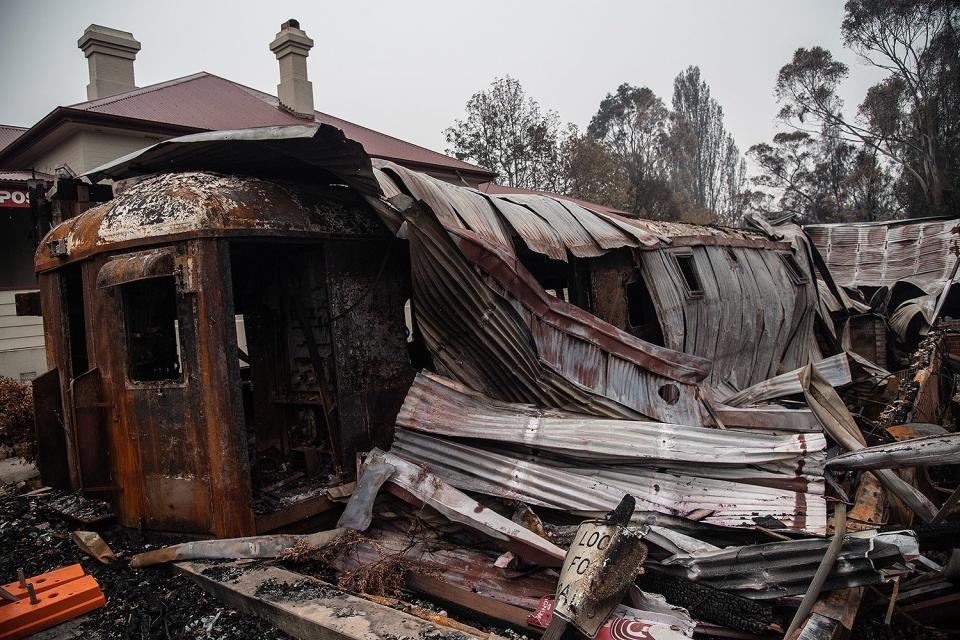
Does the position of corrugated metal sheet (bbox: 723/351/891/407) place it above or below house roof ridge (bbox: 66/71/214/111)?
below

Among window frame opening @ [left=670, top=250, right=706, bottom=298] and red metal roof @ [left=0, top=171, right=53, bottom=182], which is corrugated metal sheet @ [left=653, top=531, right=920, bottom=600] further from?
red metal roof @ [left=0, top=171, right=53, bottom=182]

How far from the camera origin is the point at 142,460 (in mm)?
4953

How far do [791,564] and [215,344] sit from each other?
13.6 feet

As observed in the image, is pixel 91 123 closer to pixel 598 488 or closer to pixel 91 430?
pixel 91 430

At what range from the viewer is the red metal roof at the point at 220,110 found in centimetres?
1297

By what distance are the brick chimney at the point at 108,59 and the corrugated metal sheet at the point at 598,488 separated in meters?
13.7

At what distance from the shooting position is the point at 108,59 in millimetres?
14508

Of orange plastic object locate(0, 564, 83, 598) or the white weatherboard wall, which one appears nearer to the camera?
orange plastic object locate(0, 564, 83, 598)

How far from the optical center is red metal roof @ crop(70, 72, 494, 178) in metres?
13.0

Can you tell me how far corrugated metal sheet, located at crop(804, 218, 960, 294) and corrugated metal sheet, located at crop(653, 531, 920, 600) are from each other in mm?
13914

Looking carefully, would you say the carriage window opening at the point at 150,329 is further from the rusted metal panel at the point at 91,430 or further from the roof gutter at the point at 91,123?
the roof gutter at the point at 91,123

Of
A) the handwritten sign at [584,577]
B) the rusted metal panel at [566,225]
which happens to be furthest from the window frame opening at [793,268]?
the handwritten sign at [584,577]

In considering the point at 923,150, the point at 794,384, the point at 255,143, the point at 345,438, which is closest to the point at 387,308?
the point at 345,438

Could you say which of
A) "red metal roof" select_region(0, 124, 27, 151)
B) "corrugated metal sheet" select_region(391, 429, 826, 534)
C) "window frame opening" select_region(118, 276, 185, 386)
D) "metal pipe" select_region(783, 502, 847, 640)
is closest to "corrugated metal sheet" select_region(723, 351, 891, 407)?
→ "corrugated metal sheet" select_region(391, 429, 826, 534)
